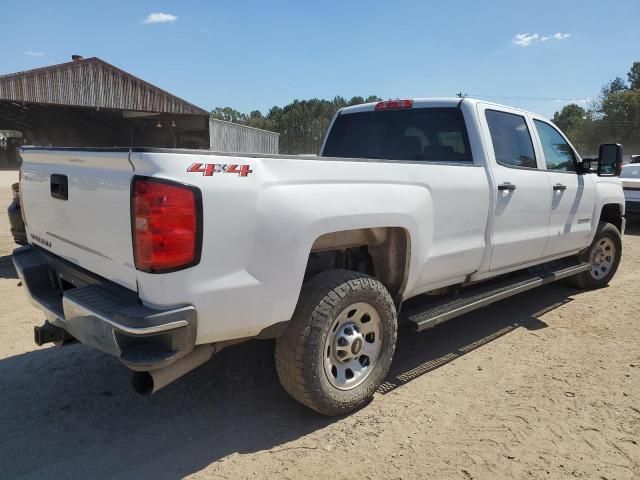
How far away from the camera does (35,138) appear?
35000mm

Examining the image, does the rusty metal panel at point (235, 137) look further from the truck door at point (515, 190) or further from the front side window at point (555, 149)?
the truck door at point (515, 190)

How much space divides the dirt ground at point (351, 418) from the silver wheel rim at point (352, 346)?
267 millimetres

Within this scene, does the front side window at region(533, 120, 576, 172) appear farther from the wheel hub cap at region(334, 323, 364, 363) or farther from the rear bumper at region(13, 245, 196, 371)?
the rear bumper at region(13, 245, 196, 371)

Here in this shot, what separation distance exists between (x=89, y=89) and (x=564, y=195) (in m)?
24.9

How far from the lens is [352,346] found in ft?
9.96

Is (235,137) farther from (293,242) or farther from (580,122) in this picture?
(580,122)

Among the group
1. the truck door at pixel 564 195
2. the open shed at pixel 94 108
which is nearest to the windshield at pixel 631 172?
the truck door at pixel 564 195

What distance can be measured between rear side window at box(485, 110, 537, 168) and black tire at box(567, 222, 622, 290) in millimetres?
1936

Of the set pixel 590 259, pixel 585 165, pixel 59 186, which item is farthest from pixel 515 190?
pixel 59 186

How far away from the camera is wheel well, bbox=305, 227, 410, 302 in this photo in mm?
3125

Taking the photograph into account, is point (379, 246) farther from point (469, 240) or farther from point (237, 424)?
point (237, 424)

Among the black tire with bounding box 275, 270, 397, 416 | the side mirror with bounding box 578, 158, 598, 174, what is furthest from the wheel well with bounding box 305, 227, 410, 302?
the side mirror with bounding box 578, 158, 598, 174

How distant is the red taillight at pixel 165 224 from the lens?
7.08ft

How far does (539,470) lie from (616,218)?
471cm
